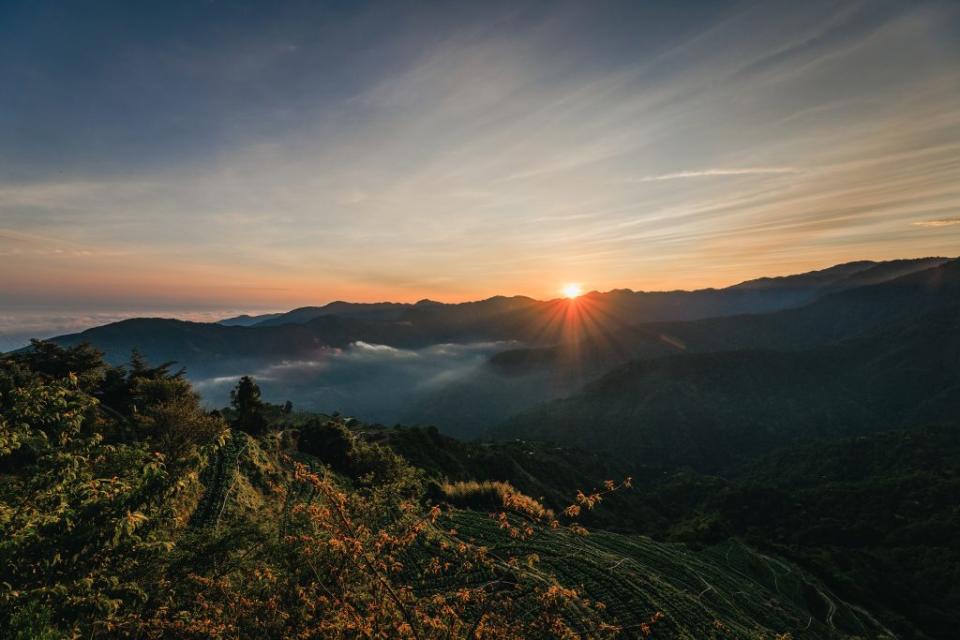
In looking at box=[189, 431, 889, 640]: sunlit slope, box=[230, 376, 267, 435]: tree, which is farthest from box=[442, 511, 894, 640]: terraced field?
box=[230, 376, 267, 435]: tree

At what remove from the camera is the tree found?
36438mm

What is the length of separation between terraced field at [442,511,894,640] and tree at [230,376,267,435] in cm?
2234

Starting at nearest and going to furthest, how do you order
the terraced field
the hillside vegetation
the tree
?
the hillside vegetation → the terraced field → the tree

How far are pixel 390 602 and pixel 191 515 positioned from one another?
46.8 ft

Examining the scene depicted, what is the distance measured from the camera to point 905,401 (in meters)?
194

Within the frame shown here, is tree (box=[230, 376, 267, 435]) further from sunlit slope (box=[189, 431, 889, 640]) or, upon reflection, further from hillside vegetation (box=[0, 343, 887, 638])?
hillside vegetation (box=[0, 343, 887, 638])

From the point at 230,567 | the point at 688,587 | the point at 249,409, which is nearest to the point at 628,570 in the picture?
the point at 688,587

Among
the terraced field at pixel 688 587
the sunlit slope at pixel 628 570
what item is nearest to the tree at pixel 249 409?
the sunlit slope at pixel 628 570

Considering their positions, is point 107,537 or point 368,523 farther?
point 368,523

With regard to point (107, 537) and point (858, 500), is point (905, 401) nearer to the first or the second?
point (858, 500)

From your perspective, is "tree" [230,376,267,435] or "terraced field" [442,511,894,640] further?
"tree" [230,376,267,435]

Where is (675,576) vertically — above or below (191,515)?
below

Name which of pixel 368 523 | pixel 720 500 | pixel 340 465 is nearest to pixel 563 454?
pixel 720 500

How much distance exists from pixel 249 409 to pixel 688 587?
34.7 meters
